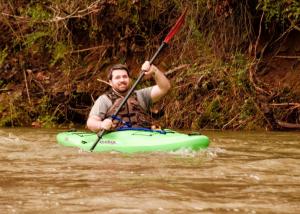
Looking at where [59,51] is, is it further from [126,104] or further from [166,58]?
[126,104]

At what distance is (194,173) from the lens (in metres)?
4.39

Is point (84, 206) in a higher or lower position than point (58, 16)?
lower

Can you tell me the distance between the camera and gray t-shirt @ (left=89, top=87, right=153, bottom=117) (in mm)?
6477

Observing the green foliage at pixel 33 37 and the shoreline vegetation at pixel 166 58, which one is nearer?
the shoreline vegetation at pixel 166 58

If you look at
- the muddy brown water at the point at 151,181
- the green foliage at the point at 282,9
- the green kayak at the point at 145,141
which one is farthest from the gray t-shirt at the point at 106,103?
→ the green foliage at the point at 282,9

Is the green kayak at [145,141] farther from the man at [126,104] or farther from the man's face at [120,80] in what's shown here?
the man's face at [120,80]

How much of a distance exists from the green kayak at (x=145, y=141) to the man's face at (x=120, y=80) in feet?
2.00

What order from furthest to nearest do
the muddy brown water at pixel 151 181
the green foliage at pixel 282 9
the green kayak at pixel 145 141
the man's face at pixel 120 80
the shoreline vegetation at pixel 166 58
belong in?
the shoreline vegetation at pixel 166 58
the green foliage at pixel 282 9
the man's face at pixel 120 80
the green kayak at pixel 145 141
the muddy brown water at pixel 151 181

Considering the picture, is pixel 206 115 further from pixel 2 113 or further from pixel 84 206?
pixel 84 206

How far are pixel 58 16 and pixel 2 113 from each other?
1812 mm

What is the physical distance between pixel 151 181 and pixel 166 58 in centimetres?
654

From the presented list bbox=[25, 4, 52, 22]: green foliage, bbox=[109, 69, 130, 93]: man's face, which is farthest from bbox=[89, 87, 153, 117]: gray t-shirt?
bbox=[25, 4, 52, 22]: green foliage

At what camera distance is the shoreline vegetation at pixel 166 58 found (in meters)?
9.12

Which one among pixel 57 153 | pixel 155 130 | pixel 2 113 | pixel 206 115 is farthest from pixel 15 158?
pixel 2 113
